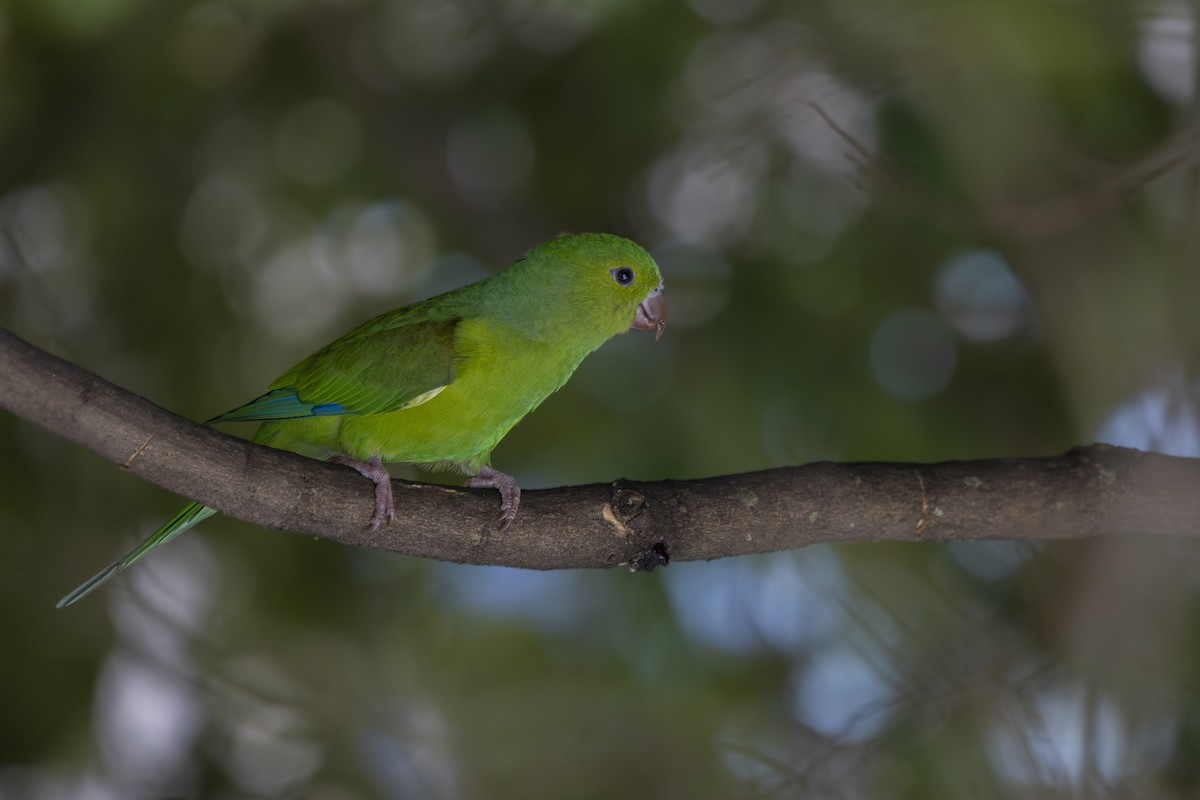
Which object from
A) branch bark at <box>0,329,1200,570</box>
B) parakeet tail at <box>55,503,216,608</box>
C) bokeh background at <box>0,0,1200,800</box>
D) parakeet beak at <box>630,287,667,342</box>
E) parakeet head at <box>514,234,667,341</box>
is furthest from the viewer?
bokeh background at <box>0,0,1200,800</box>

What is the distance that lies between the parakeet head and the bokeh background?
107 centimetres

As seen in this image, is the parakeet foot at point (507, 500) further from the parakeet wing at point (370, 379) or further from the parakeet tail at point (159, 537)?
the parakeet tail at point (159, 537)

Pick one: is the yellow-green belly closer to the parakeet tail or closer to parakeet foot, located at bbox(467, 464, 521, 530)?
parakeet foot, located at bbox(467, 464, 521, 530)

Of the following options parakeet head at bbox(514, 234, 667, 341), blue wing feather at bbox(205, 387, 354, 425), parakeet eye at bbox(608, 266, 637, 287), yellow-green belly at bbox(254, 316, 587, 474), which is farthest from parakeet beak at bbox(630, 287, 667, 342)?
blue wing feather at bbox(205, 387, 354, 425)

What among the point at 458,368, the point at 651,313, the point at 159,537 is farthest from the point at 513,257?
the point at 159,537

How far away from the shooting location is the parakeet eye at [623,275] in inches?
161

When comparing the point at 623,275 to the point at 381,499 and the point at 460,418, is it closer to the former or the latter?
the point at 460,418

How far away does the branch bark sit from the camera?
283 centimetres

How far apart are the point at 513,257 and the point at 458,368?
8.70ft

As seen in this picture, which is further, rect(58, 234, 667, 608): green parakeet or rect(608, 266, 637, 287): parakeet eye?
rect(608, 266, 637, 287): parakeet eye

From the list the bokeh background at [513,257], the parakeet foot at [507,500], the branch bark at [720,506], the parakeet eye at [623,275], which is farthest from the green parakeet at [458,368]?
the bokeh background at [513,257]

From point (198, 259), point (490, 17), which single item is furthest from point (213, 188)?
point (490, 17)

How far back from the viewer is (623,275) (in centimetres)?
410

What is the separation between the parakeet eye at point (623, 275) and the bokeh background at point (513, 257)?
3.57 ft
